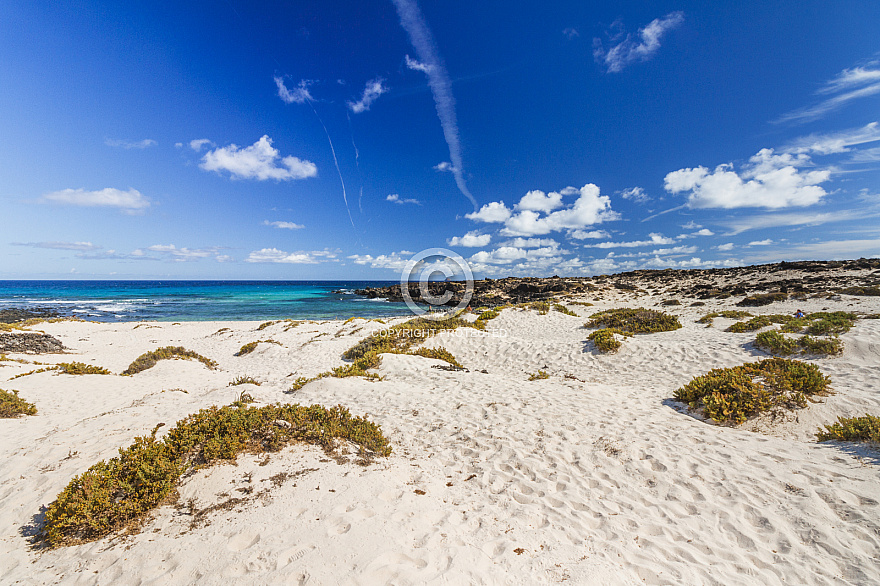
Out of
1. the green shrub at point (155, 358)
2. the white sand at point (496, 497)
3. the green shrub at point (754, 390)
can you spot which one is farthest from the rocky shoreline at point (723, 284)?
the green shrub at point (155, 358)

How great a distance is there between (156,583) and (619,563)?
4589 millimetres

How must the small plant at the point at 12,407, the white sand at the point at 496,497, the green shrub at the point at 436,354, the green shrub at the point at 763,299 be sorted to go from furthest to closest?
1. the green shrub at the point at 763,299
2. the green shrub at the point at 436,354
3. the small plant at the point at 12,407
4. the white sand at the point at 496,497

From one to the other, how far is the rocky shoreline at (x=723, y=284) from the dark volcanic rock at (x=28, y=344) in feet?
117

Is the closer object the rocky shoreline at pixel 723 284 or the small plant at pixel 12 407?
the small plant at pixel 12 407

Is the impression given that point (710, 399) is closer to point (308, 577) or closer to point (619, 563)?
point (619, 563)

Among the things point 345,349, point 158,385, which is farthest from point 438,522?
point 345,349

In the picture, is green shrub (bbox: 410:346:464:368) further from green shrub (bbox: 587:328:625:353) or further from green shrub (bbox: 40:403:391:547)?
green shrub (bbox: 40:403:391:547)

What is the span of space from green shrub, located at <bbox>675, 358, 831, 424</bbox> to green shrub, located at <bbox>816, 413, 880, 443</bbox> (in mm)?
1116

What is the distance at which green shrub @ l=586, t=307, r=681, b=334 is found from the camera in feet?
51.9

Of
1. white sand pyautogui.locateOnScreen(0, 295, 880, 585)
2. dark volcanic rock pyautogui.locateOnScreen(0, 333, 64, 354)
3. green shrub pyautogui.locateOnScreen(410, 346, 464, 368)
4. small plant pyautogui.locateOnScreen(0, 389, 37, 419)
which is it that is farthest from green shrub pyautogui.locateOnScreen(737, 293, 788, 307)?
dark volcanic rock pyautogui.locateOnScreen(0, 333, 64, 354)

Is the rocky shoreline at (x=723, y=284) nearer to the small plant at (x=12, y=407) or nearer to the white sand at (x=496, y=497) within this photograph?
the white sand at (x=496, y=497)

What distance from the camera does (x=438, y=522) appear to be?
4.04 metres

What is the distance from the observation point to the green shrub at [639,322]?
1580 centimetres

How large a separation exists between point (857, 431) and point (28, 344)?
31.8 m
